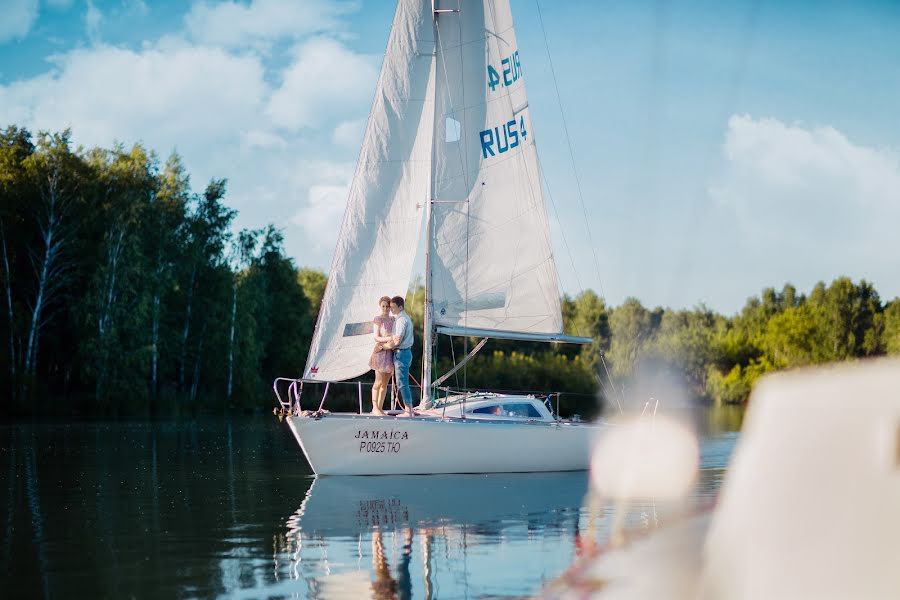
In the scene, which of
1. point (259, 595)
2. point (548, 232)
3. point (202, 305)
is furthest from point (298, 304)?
point (259, 595)

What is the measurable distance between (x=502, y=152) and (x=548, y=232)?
212 centimetres

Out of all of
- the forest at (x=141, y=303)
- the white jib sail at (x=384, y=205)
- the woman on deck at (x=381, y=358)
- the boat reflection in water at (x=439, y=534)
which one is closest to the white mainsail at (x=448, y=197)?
the white jib sail at (x=384, y=205)

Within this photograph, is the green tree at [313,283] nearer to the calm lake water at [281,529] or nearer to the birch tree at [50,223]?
the birch tree at [50,223]

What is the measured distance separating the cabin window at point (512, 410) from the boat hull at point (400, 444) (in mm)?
464

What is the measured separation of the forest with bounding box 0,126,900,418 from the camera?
2008 inches

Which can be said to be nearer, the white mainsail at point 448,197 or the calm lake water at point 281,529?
the calm lake water at point 281,529

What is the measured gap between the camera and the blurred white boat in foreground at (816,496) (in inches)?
111

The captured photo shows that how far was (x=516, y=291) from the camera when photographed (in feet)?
75.0

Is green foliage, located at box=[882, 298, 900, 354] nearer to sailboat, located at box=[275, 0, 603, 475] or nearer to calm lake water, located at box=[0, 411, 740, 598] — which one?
calm lake water, located at box=[0, 411, 740, 598]

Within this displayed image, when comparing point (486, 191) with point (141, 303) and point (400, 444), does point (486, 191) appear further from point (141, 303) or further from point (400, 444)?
point (141, 303)

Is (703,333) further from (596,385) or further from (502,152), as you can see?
(502,152)

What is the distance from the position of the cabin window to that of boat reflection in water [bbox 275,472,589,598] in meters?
1.95

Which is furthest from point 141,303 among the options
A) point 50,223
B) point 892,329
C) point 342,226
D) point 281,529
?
point 892,329

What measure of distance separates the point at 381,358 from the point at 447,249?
326 cm
